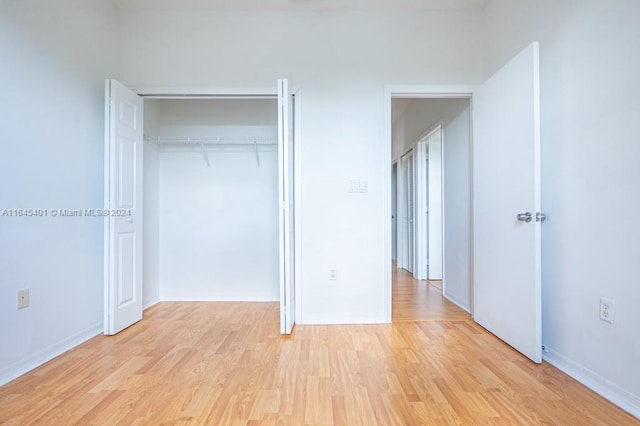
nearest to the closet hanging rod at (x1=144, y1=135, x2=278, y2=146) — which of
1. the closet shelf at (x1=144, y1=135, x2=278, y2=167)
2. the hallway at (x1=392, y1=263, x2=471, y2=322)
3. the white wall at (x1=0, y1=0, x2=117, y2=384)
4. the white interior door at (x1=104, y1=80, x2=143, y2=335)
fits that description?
the closet shelf at (x1=144, y1=135, x2=278, y2=167)

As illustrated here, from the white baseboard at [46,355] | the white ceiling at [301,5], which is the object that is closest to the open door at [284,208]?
the white ceiling at [301,5]

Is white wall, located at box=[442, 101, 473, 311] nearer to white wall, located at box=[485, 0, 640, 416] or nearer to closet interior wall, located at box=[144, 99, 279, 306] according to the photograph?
white wall, located at box=[485, 0, 640, 416]

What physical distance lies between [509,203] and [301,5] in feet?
7.71

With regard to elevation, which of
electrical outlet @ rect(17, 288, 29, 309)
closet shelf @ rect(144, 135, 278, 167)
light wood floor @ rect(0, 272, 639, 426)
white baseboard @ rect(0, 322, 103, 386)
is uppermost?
closet shelf @ rect(144, 135, 278, 167)

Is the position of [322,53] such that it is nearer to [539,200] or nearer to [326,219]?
[326,219]

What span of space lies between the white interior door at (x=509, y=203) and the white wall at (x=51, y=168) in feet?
10.2

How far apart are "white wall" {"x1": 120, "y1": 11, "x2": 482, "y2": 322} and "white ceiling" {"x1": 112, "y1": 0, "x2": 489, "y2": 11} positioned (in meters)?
0.05

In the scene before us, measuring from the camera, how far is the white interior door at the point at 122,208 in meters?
2.52

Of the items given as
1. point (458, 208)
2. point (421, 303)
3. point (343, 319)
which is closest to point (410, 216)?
point (458, 208)

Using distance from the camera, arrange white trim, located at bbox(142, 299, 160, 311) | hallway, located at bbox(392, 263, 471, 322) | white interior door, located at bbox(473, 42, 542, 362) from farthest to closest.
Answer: white trim, located at bbox(142, 299, 160, 311)
hallway, located at bbox(392, 263, 471, 322)
white interior door, located at bbox(473, 42, 542, 362)

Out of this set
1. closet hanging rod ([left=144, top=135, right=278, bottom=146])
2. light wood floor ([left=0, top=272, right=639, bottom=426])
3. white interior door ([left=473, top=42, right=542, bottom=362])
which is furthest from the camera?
closet hanging rod ([left=144, top=135, right=278, bottom=146])

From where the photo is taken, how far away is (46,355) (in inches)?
80.9

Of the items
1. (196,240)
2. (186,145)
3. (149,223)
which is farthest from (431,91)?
(149,223)

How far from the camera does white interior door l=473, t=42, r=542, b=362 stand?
6.50ft
